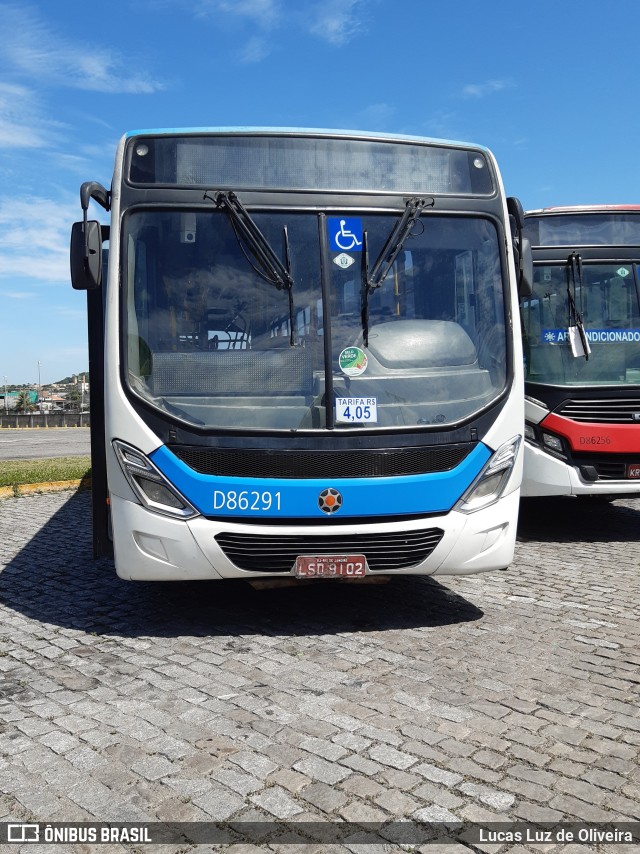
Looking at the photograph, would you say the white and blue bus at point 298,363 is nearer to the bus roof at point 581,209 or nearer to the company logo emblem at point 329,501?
the company logo emblem at point 329,501

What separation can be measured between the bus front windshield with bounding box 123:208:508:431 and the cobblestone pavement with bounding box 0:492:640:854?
142 centimetres

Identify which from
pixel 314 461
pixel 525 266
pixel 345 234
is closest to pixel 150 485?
pixel 314 461

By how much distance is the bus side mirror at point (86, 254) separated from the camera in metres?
5.62

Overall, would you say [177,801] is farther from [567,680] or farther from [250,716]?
[567,680]

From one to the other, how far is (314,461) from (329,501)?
0.26 m

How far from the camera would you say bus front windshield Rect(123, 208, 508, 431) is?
5492mm

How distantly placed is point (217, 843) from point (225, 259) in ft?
11.9

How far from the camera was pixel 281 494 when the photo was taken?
17.4 feet

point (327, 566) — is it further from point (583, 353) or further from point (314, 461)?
point (583, 353)

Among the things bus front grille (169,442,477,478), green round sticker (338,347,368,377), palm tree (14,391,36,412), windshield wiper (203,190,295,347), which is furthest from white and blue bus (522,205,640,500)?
palm tree (14,391,36,412)

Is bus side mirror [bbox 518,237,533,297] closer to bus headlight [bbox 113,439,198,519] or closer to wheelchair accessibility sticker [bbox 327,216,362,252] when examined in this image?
wheelchair accessibility sticker [bbox 327,216,362,252]

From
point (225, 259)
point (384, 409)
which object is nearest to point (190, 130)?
point (225, 259)

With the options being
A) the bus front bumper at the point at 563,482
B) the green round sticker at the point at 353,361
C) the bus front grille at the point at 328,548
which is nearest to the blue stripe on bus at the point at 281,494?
the bus front grille at the point at 328,548

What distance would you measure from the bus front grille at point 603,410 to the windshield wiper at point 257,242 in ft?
13.7
